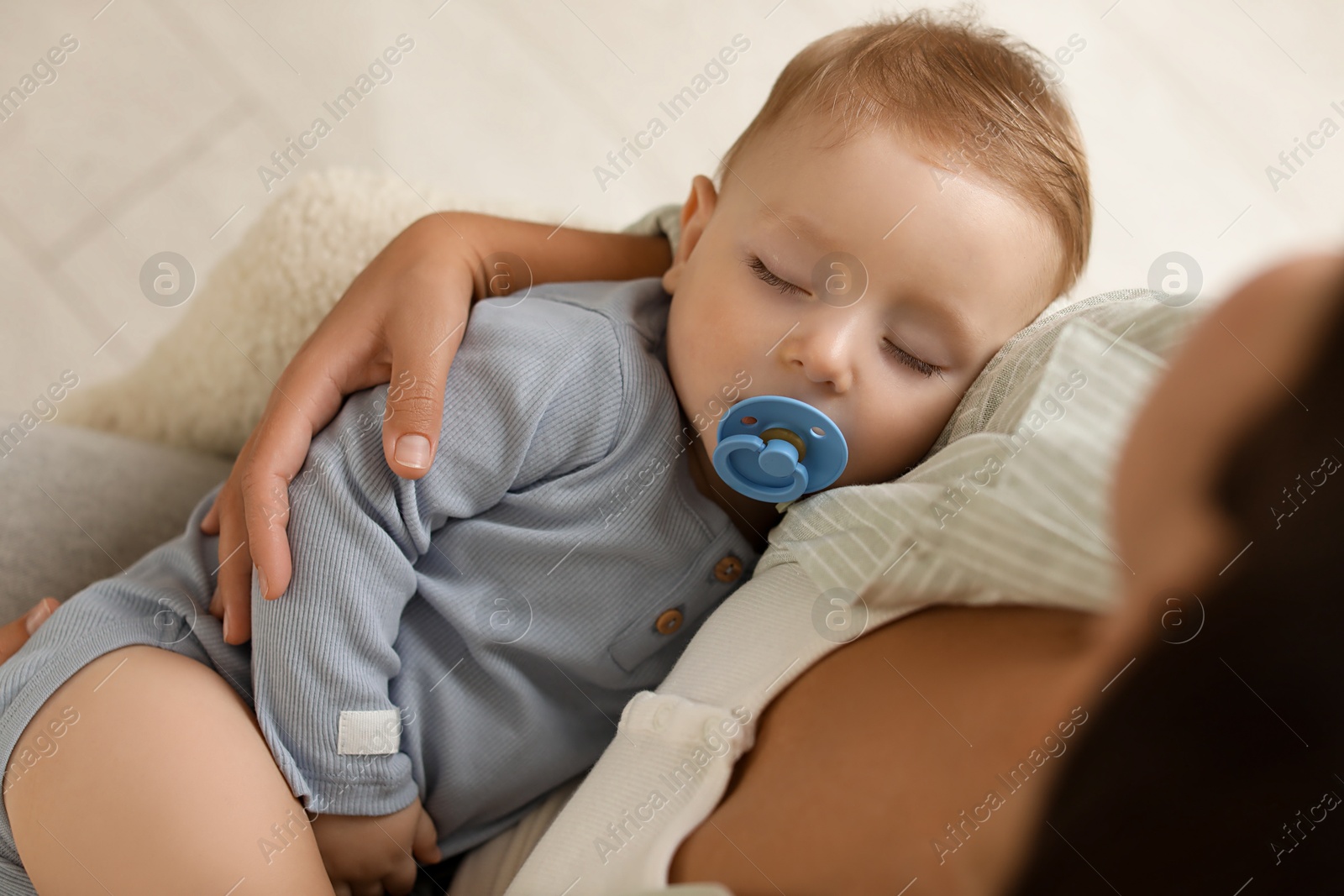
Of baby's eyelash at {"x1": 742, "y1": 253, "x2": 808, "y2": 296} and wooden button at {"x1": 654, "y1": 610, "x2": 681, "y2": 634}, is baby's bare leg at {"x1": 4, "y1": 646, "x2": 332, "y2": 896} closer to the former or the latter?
wooden button at {"x1": 654, "y1": 610, "x2": 681, "y2": 634}

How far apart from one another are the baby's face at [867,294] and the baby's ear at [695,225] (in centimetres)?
9

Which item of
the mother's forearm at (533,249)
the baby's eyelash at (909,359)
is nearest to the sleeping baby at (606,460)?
the baby's eyelash at (909,359)

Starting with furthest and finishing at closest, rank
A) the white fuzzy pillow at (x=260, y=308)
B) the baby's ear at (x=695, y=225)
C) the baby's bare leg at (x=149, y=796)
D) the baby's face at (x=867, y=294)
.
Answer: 1. the white fuzzy pillow at (x=260, y=308)
2. the baby's ear at (x=695, y=225)
3. the baby's face at (x=867, y=294)
4. the baby's bare leg at (x=149, y=796)

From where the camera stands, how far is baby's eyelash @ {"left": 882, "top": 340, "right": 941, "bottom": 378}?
71cm

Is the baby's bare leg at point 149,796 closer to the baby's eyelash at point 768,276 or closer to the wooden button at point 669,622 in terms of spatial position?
the wooden button at point 669,622

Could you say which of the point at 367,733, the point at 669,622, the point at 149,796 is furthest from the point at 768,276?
the point at 149,796

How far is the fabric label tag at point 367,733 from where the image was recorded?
662mm

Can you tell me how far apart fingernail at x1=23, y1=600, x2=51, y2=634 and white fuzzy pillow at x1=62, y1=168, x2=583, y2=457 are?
31cm

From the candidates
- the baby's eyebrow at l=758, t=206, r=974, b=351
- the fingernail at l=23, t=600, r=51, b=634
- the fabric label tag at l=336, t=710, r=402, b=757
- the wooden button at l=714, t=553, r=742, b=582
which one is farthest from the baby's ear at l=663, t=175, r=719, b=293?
the fingernail at l=23, t=600, r=51, b=634

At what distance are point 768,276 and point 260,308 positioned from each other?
627 mm

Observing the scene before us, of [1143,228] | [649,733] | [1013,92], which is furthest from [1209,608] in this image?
[1143,228]

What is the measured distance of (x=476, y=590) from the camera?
0.75 meters

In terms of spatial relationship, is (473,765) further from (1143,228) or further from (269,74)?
(269,74)

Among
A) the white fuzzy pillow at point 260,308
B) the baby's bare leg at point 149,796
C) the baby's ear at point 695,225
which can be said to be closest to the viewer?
the baby's bare leg at point 149,796
